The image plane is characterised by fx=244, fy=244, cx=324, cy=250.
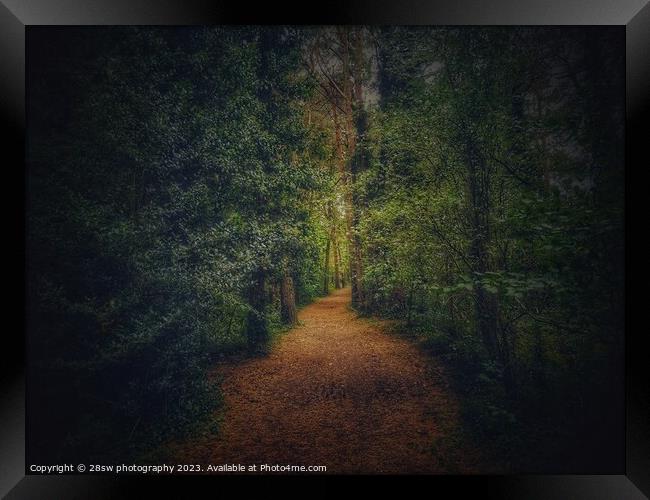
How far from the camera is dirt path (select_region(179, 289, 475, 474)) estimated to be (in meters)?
2.61

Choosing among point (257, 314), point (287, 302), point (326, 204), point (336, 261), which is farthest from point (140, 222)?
point (336, 261)

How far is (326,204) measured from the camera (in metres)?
2.78

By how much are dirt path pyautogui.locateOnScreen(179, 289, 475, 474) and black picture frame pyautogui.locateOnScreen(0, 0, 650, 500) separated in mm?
258

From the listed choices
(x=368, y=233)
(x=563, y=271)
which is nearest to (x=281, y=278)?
(x=368, y=233)

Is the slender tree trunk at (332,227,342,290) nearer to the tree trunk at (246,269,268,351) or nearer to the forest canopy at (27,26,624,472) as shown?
the forest canopy at (27,26,624,472)

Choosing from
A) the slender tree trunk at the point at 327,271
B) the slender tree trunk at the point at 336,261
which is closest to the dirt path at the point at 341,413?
the slender tree trunk at the point at 327,271

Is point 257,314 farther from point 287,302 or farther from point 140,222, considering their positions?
point 140,222

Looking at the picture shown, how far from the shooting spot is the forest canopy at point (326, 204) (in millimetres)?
2549
